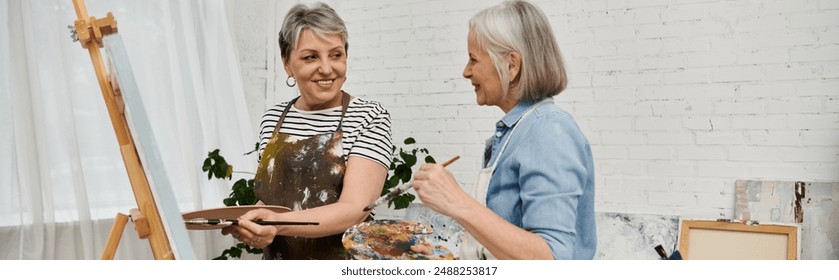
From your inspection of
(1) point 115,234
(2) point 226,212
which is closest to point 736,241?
(2) point 226,212

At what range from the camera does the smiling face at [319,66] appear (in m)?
1.91

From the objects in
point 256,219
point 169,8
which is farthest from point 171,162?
point 256,219

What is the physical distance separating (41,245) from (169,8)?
1.07 metres

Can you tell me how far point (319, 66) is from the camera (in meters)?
1.91

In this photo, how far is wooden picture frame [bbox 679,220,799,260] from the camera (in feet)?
9.03

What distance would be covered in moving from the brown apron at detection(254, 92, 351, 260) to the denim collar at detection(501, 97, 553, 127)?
21.4 inches

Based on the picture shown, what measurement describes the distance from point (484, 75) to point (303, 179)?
0.61m

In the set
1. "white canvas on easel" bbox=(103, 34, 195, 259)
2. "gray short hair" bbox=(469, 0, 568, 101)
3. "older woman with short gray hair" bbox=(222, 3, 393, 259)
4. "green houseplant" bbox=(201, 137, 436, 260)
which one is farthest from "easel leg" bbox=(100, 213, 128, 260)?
"green houseplant" bbox=(201, 137, 436, 260)

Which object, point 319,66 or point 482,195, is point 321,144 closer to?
point 319,66

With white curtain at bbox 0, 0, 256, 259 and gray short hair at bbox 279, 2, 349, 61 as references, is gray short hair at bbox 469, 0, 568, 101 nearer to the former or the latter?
gray short hair at bbox 279, 2, 349, 61

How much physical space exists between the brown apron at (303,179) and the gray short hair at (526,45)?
21.8 inches

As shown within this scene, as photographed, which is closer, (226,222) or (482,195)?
(482,195)

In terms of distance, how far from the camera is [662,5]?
2941 millimetres

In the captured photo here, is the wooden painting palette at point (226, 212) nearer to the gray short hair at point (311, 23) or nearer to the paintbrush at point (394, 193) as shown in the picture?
the paintbrush at point (394, 193)
